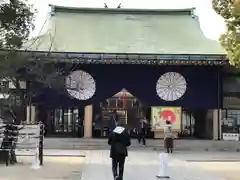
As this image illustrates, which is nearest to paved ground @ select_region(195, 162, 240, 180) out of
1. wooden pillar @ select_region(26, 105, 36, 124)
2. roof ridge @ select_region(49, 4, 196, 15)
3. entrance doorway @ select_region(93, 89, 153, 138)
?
entrance doorway @ select_region(93, 89, 153, 138)

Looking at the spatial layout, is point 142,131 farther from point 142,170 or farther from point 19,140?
point 142,170

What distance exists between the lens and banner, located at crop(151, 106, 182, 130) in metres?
32.6

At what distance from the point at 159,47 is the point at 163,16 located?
5.83 metres

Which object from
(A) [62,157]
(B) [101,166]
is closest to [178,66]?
(A) [62,157]

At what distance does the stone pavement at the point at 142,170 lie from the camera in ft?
54.1

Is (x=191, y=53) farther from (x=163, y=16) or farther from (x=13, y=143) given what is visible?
(x=13, y=143)

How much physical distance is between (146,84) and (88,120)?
408 centimetres

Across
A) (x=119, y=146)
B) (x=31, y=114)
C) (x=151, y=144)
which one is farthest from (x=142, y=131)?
(x=119, y=146)

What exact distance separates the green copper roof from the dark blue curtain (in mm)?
1158

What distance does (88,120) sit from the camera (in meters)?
32.4

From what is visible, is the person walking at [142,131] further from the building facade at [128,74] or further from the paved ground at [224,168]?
the paved ground at [224,168]

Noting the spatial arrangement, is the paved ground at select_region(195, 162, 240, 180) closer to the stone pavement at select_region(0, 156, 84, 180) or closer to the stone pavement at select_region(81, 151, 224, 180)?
the stone pavement at select_region(81, 151, 224, 180)

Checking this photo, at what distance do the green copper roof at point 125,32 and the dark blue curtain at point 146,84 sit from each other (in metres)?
1.16

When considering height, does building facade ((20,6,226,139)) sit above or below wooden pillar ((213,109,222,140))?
above
